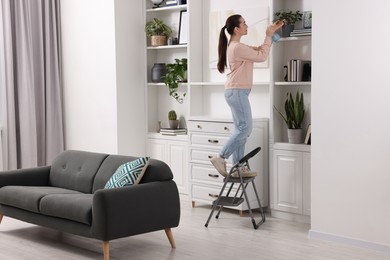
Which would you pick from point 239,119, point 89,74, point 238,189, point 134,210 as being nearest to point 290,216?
point 238,189

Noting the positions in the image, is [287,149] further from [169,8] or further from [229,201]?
[169,8]

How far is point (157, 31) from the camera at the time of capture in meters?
7.19

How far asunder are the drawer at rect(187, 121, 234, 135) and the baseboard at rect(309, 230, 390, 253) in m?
1.35

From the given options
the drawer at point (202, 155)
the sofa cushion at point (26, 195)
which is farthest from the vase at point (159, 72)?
the sofa cushion at point (26, 195)

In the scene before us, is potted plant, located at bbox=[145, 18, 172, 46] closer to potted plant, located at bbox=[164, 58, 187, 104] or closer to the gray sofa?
potted plant, located at bbox=[164, 58, 187, 104]

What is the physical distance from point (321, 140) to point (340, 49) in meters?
0.74

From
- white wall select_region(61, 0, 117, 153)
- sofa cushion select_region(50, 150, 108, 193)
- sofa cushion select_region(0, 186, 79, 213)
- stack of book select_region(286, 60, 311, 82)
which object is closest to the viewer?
sofa cushion select_region(0, 186, 79, 213)

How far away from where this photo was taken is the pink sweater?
5.73m

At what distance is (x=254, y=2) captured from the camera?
651cm

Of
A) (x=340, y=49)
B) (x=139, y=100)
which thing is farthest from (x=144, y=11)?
(x=340, y=49)

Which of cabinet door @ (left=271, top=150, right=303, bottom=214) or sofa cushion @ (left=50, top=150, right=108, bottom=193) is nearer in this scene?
sofa cushion @ (left=50, top=150, right=108, bottom=193)

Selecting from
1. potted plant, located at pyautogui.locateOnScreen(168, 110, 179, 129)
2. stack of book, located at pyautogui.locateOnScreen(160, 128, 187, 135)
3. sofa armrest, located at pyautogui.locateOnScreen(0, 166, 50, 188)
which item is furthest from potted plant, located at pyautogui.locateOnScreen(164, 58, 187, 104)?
sofa armrest, located at pyautogui.locateOnScreen(0, 166, 50, 188)

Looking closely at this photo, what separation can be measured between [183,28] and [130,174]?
2579 millimetres

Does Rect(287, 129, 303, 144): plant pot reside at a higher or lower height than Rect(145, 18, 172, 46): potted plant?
lower
